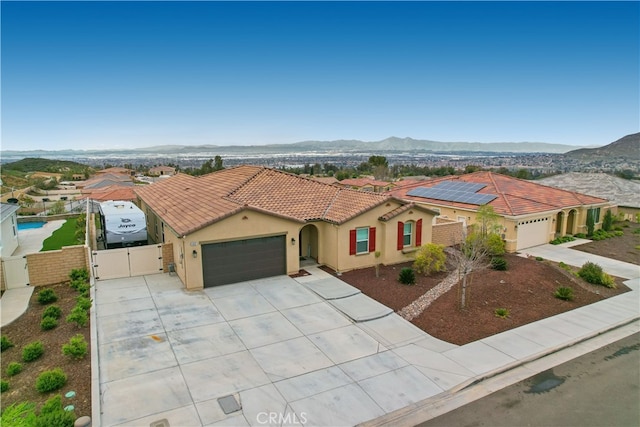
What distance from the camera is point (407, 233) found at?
20.9 metres

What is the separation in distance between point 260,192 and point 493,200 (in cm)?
1661

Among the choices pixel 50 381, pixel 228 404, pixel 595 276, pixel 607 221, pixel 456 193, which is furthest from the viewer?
pixel 456 193

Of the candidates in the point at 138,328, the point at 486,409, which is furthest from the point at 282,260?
the point at 486,409

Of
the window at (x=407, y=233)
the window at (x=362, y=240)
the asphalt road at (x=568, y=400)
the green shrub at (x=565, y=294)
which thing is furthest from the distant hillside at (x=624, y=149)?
the asphalt road at (x=568, y=400)

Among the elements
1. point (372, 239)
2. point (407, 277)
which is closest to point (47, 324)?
point (407, 277)

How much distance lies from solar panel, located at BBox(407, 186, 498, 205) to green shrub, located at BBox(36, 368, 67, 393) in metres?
25.6

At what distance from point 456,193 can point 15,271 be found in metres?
28.1

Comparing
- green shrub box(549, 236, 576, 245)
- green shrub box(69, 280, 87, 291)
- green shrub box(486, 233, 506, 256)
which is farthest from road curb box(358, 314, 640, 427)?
green shrub box(549, 236, 576, 245)

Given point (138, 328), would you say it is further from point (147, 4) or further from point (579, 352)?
point (147, 4)

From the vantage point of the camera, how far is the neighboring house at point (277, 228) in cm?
1661

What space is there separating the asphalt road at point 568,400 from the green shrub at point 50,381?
8.62m

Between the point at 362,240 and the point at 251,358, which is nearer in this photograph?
the point at 251,358

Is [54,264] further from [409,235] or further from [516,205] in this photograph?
[516,205]

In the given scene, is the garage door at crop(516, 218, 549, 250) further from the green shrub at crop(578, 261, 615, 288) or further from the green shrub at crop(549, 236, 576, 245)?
the green shrub at crop(578, 261, 615, 288)
